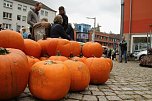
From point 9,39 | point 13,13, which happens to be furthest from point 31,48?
point 13,13

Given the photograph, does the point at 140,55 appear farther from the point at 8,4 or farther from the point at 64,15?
the point at 8,4

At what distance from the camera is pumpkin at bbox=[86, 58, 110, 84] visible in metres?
5.14

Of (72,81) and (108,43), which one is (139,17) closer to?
(72,81)

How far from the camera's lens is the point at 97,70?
16.9 ft

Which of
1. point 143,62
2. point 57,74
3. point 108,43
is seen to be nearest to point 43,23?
point 57,74

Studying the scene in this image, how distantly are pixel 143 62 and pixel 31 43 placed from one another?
10.4 m

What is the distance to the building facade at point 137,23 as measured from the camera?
24.6 metres

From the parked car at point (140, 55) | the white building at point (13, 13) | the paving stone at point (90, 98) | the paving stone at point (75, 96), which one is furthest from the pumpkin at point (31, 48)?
the white building at point (13, 13)

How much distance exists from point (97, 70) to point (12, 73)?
2180 millimetres

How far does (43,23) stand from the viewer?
279 inches

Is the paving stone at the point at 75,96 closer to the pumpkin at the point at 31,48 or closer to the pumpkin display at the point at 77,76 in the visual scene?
the pumpkin display at the point at 77,76

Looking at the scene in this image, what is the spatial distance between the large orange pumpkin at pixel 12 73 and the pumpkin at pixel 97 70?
1.88 m

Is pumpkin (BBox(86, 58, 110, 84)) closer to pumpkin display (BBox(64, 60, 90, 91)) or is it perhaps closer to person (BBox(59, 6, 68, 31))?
pumpkin display (BBox(64, 60, 90, 91))

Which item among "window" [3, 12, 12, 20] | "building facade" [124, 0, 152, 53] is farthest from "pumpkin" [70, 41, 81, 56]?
"window" [3, 12, 12, 20]
